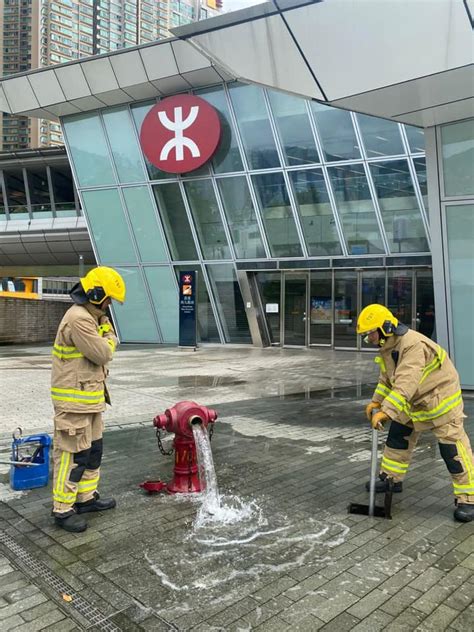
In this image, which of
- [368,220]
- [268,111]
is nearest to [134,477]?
[368,220]

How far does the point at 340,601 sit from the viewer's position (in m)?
2.78

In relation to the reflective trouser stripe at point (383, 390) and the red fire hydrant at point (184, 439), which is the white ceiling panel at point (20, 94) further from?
the reflective trouser stripe at point (383, 390)

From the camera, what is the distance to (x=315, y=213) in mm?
17812

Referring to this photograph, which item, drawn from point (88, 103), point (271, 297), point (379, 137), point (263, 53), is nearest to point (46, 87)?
point (88, 103)

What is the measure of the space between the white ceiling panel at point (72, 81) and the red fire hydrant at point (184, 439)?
1825cm

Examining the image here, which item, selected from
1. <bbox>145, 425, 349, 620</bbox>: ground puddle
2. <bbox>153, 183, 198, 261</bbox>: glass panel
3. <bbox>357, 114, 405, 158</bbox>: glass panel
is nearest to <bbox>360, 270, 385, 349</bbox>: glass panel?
<bbox>357, 114, 405, 158</bbox>: glass panel

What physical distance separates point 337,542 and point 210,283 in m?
16.6

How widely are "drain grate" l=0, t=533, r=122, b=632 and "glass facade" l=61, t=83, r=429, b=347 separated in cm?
1513

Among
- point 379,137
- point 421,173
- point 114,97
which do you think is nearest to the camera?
point 421,173

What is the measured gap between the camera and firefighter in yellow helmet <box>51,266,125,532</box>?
3.64 metres

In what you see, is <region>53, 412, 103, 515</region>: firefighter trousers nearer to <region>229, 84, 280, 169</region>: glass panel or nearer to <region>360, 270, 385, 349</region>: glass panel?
<region>360, 270, 385, 349</region>: glass panel

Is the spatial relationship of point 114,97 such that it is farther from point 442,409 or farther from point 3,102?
point 442,409

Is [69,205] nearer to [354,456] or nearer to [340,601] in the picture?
[354,456]

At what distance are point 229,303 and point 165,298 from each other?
274 centimetres
